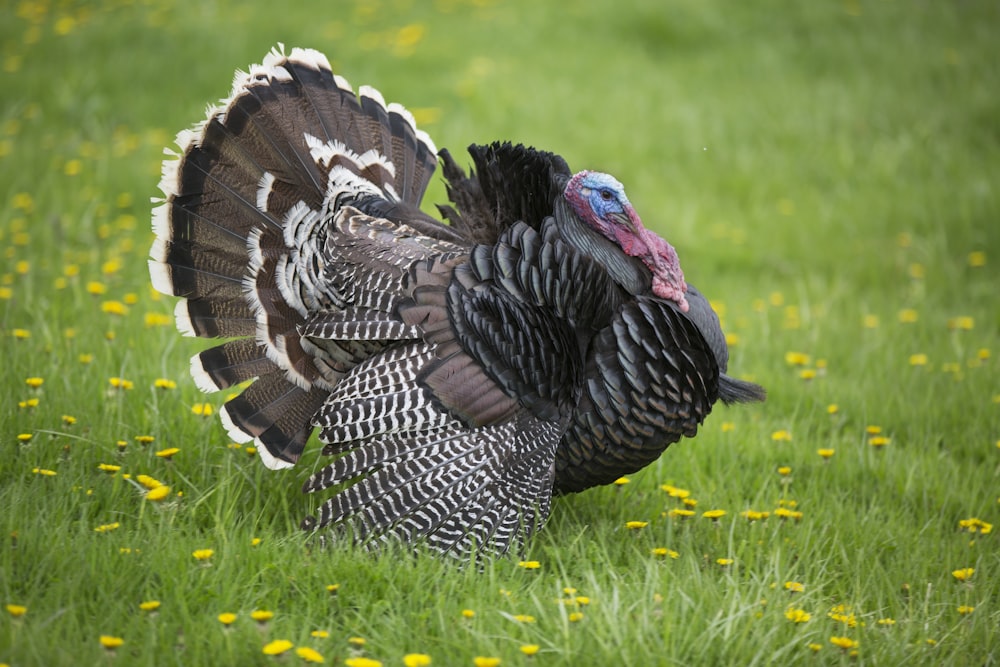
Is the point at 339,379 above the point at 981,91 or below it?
below

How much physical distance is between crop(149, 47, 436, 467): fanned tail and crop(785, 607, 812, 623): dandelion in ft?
6.04

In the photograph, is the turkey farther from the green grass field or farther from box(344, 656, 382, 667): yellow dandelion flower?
box(344, 656, 382, 667): yellow dandelion flower

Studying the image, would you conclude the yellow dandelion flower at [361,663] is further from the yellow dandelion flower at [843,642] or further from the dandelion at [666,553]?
the yellow dandelion flower at [843,642]

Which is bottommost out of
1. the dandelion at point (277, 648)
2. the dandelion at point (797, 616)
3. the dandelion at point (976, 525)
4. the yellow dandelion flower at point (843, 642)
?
the dandelion at point (277, 648)

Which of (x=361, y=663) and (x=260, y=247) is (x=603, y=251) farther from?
(x=361, y=663)

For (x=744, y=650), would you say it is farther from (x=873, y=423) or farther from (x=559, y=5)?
(x=559, y=5)

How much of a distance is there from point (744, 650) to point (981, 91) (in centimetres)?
780

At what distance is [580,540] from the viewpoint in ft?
12.6

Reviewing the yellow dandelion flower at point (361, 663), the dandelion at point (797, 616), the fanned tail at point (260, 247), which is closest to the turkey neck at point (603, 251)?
the fanned tail at point (260, 247)

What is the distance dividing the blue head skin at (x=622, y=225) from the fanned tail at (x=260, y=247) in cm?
101

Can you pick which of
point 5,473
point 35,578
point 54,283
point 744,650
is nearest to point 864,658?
point 744,650

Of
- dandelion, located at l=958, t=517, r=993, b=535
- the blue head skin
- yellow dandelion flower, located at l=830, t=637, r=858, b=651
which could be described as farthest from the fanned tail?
dandelion, located at l=958, t=517, r=993, b=535

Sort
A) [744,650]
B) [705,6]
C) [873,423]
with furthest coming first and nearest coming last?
[705,6] → [873,423] → [744,650]

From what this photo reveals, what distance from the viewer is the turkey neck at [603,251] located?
3.96 m
